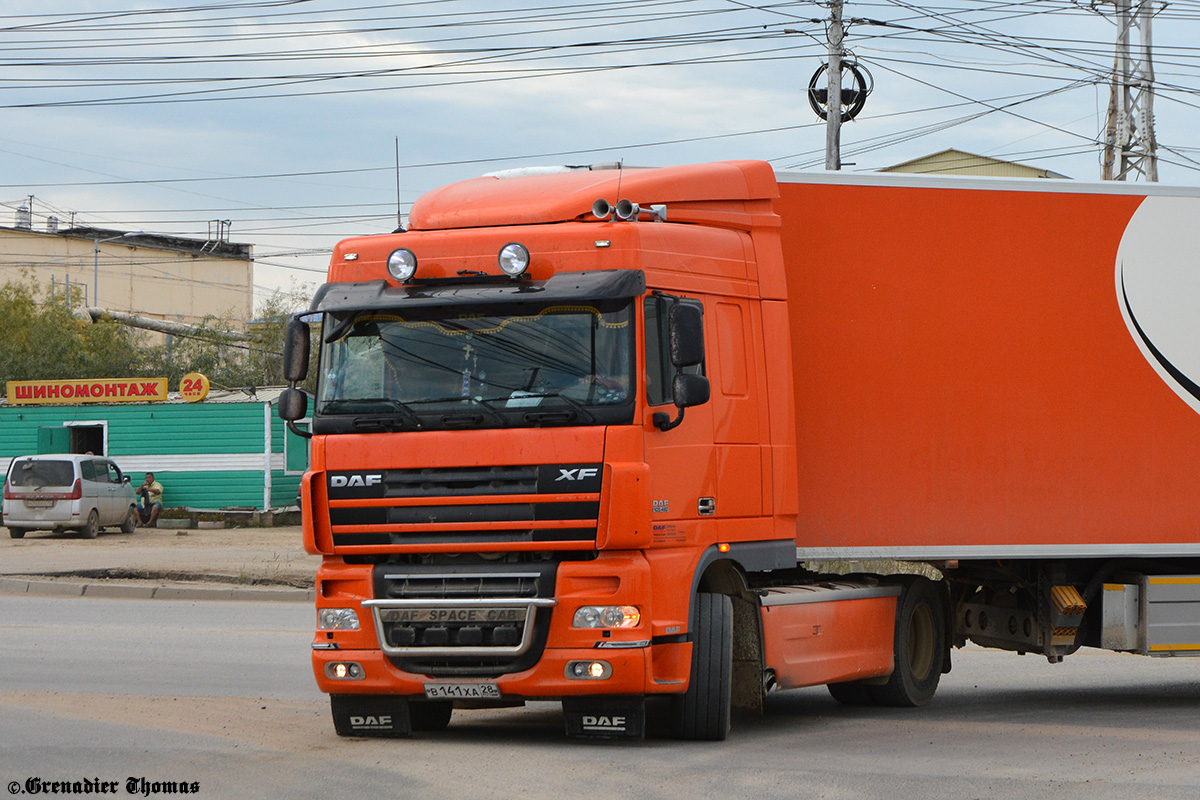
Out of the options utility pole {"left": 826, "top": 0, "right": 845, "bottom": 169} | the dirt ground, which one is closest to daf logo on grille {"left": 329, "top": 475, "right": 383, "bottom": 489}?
the dirt ground

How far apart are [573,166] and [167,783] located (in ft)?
16.1

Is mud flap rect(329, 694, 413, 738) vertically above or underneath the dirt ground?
above

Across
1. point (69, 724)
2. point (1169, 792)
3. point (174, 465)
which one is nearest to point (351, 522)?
point (69, 724)

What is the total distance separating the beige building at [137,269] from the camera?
73.0m

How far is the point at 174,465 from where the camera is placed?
37.3 meters

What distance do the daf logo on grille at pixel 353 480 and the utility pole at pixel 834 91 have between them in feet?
58.9

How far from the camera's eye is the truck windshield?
27.4 feet

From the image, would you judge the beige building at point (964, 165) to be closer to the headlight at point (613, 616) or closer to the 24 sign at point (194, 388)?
the 24 sign at point (194, 388)

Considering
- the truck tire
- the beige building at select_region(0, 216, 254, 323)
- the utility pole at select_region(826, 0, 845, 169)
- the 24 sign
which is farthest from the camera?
the beige building at select_region(0, 216, 254, 323)

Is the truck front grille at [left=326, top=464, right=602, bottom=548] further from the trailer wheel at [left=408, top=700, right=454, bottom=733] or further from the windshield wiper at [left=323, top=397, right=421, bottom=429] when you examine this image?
the trailer wheel at [left=408, top=700, right=454, bottom=733]

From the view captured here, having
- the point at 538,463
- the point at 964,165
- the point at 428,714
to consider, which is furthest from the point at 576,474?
the point at 964,165

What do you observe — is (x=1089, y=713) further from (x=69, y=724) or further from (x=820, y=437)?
(x=69, y=724)

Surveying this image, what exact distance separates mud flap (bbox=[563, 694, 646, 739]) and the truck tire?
2880mm

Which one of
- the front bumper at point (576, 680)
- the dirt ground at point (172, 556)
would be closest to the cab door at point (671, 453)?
the front bumper at point (576, 680)
